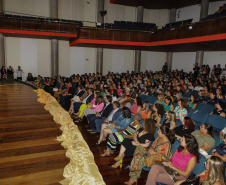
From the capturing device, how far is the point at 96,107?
578 cm

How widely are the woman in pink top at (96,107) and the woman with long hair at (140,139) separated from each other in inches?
82.3

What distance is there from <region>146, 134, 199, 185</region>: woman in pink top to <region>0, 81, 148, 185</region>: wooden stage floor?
26.5 inches

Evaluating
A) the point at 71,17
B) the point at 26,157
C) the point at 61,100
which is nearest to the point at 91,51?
the point at 71,17

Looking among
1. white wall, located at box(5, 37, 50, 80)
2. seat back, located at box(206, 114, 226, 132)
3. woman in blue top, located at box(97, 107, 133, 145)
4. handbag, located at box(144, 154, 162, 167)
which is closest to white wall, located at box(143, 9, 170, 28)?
white wall, located at box(5, 37, 50, 80)

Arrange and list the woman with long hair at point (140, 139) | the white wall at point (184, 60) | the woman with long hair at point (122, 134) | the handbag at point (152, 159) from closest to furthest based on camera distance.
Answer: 1. the handbag at point (152, 159)
2. the woman with long hair at point (140, 139)
3. the woman with long hair at point (122, 134)
4. the white wall at point (184, 60)

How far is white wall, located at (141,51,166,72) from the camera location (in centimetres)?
1869

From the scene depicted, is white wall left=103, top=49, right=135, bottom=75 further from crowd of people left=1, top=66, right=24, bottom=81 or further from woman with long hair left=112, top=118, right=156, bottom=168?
woman with long hair left=112, top=118, right=156, bottom=168

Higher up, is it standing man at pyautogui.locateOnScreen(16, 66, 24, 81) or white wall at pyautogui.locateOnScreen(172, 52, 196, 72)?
white wall at pyautogui.locateOnScreen(172, 52, 196, 72)

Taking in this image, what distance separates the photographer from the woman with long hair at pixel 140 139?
3473 millimetres

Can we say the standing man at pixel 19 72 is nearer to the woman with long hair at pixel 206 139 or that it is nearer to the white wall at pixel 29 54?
the white wall at pixel 29 54

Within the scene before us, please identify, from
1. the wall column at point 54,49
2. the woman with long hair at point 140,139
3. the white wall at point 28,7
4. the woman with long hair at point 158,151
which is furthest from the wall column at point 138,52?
the woman with long hair at point 158,151

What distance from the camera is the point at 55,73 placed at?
1488 centimetres

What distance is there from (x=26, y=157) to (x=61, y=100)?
536cm

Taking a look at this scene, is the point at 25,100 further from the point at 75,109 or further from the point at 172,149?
the point at 172,149
